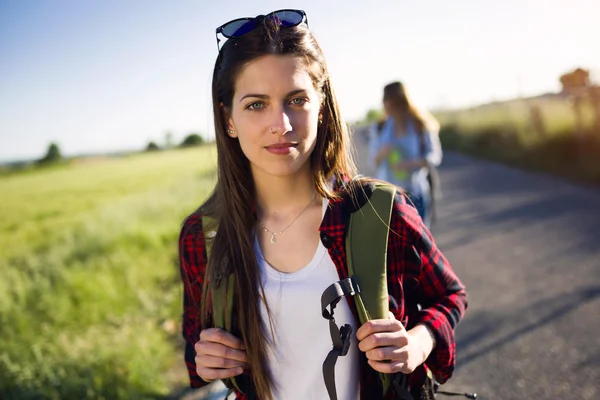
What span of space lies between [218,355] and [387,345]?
0.46 meters

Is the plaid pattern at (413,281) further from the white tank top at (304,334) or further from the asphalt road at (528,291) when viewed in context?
the asphalt road at (528,291)

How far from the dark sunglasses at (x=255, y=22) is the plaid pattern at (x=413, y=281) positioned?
58 cm

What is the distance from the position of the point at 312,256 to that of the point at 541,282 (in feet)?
11.4

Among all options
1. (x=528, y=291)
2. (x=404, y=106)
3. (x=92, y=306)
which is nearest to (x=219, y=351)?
(x=404, y=106)

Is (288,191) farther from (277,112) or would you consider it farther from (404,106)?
(404,106)

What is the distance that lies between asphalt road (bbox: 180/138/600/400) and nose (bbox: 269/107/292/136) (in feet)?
7.22

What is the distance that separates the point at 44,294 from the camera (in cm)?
455

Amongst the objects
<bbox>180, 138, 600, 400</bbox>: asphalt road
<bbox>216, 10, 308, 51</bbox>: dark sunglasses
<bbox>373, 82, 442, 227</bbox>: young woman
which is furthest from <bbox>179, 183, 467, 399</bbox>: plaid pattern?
<bbox>373, 82, 442, 227</bbox>: young woman

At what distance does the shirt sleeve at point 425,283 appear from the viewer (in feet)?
4.27

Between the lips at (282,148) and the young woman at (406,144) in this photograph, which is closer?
the lips at (282,148)

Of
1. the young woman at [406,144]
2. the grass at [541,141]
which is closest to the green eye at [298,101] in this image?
the young woman at [406,144]

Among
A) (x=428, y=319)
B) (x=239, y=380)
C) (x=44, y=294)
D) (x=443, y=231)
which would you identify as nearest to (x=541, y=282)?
(x=443, y=231)

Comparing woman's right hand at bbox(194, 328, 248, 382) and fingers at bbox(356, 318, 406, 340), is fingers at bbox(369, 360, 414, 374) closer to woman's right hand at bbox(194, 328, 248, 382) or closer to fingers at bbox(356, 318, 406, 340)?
fingers at bbox(356, 318, 406, 340)

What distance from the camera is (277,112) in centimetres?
135
